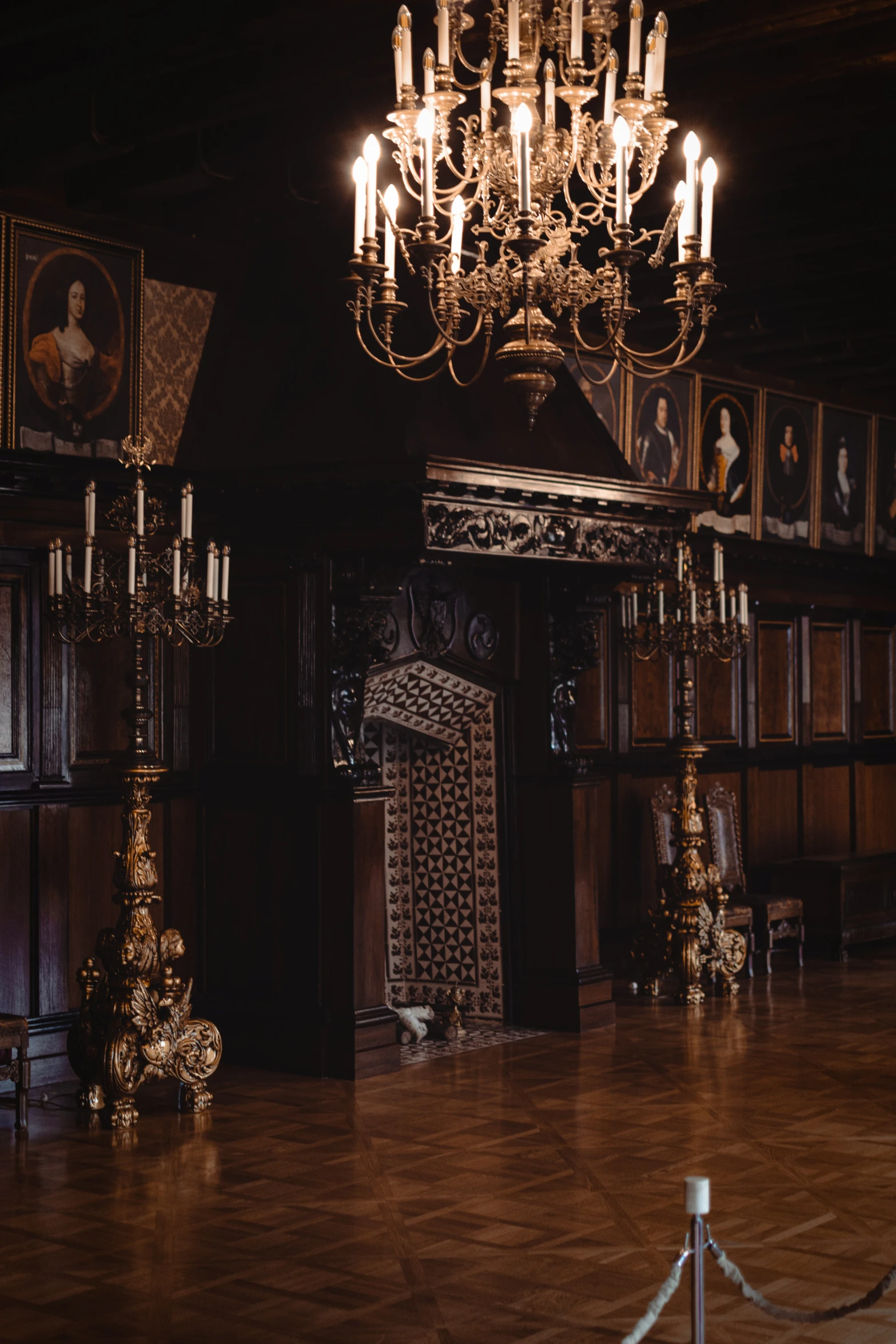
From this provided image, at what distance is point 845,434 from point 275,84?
7052mm

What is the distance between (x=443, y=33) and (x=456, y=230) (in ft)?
2.22

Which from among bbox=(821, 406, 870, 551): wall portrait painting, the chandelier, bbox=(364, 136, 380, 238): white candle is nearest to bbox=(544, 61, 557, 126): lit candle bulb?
the chandelier

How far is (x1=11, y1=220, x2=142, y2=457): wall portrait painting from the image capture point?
7504 millimetres

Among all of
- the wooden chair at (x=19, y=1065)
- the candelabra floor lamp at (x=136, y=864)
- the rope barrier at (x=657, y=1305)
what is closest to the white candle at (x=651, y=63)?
the candelabra floor lamp at (x=136, y=864)

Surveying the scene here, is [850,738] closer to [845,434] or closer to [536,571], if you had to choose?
[845,434]

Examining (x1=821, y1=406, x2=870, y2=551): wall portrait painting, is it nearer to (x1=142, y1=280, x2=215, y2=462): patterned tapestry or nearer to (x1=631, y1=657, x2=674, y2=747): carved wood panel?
(x1=631, y1=657, x2=674, y2=747): carved wood panel

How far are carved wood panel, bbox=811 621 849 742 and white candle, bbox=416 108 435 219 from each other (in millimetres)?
8298

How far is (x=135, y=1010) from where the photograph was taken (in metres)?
6.75

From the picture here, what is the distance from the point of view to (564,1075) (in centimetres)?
760

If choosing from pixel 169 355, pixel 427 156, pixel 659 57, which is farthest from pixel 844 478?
pixel 427 156

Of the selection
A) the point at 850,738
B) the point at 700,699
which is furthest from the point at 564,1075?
the point at 850,738

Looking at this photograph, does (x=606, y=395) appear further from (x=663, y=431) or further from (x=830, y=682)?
(x=830, y=682)

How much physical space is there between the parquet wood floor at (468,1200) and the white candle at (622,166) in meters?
3.07

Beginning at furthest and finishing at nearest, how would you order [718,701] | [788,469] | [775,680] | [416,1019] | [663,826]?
[775,680], [788,469], [718,701], [663,826], [416,1019]
